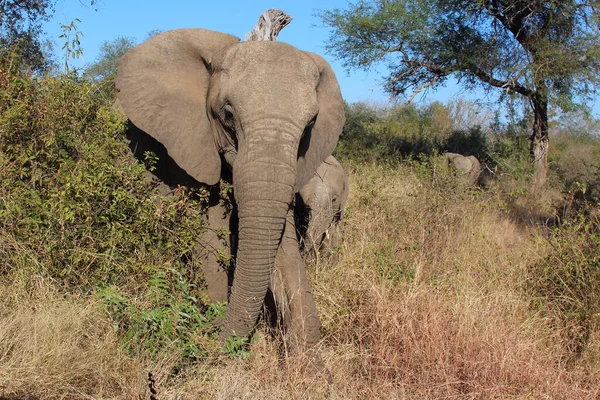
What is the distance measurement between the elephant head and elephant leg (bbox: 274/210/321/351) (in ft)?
3.68

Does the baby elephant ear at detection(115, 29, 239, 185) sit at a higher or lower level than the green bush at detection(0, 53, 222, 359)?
higher

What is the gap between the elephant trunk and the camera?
387 cm

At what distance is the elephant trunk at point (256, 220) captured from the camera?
12.7 ft

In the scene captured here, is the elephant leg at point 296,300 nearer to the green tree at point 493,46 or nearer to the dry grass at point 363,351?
the dry grass at point 363,351

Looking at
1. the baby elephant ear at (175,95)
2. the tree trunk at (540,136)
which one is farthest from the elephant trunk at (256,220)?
the tree trunk at (540,136)

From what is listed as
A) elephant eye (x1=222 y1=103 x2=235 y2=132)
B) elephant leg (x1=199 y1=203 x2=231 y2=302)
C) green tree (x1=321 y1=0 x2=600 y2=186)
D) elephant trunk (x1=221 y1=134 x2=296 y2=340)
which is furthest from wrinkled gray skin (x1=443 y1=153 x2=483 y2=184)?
elephant trunk (x1=221 y1=134 x2=296 y2=340)

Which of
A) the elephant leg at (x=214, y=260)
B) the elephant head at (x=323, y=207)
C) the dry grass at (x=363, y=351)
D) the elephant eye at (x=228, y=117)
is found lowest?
the dry grass at (x=363, y=351)

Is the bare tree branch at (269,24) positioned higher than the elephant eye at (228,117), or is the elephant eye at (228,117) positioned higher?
the bare tree branch at (269,24)

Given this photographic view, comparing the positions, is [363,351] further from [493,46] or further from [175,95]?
[493,46]

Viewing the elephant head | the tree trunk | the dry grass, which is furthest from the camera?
the tree trunk

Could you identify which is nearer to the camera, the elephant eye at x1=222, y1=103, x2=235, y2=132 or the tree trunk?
the elephant eye at x1=222, y1=103, x2=235, y2=132

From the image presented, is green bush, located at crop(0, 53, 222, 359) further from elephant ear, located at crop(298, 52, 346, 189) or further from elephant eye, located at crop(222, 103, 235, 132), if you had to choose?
elephant ear, located at crop(298, 52, 346, 189)

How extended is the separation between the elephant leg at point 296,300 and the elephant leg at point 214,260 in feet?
1.50

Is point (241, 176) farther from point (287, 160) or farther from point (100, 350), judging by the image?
point (100, 350)
